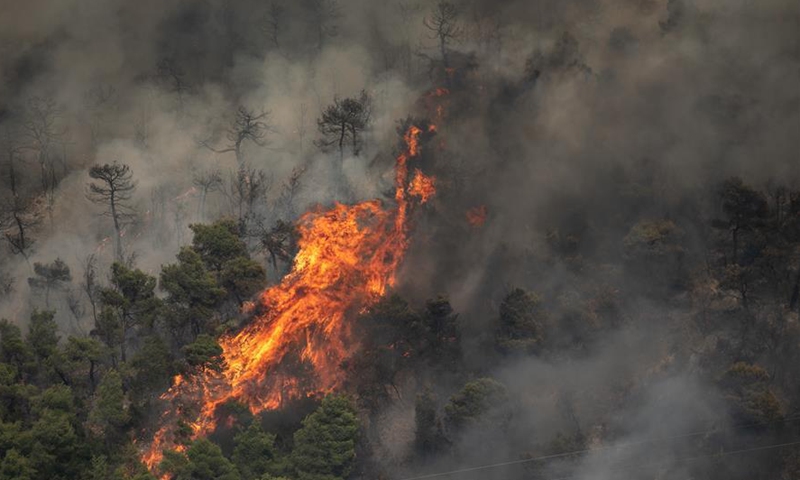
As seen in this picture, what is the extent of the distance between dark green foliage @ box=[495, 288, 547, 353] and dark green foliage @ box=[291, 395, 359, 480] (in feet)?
47.6

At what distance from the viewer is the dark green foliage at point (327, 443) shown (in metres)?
86.2

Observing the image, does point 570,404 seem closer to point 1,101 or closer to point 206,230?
point 206,230

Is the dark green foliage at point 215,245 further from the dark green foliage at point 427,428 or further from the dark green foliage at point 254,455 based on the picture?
the dark green foliage at point 427,428

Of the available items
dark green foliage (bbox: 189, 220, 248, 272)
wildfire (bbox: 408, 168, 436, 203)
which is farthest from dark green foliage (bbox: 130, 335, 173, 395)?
wildfire (bbox: 408, 168, 436, 203)

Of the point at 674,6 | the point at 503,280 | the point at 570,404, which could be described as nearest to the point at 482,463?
the point at 570,404

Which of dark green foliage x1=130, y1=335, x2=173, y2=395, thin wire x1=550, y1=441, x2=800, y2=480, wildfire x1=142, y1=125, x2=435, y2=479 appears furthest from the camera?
wildfire x1=142, y1=125, x2=435, y2=479

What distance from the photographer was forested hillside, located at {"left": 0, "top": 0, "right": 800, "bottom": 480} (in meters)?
90.8

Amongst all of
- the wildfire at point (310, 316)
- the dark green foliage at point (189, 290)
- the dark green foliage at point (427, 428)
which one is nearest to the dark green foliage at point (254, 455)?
the wildfire at point (310, 316)

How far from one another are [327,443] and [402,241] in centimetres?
2149

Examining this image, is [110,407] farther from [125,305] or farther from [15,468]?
[125,305]

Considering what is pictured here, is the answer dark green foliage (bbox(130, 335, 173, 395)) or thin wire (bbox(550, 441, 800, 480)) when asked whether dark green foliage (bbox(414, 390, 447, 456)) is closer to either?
thin wire (bbox(550, 441, 800, 480))

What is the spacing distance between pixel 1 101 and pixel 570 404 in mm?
58387

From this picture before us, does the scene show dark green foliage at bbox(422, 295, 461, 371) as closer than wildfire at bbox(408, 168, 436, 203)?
Yes

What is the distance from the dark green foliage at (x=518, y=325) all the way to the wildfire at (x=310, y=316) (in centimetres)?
1053
